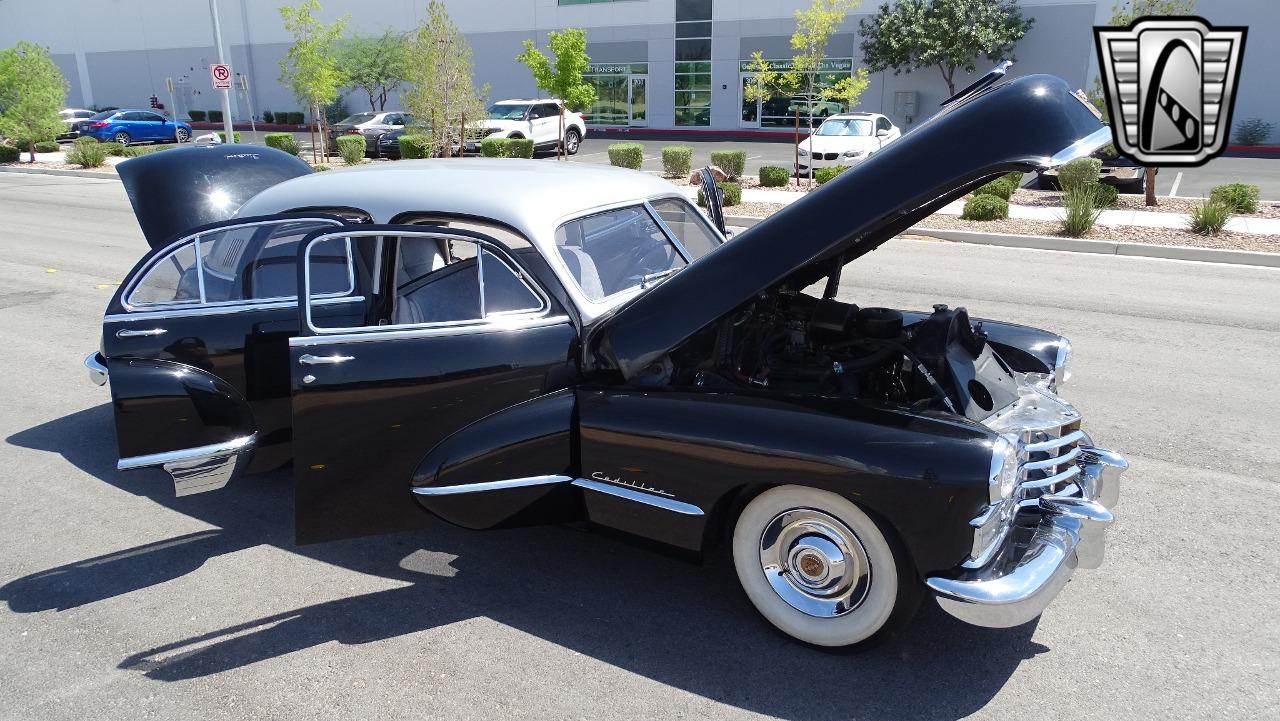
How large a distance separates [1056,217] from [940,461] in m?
13.4

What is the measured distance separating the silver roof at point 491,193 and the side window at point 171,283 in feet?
1.87

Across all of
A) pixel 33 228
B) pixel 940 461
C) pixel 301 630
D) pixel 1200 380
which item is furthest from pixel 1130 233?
pixel 33 228

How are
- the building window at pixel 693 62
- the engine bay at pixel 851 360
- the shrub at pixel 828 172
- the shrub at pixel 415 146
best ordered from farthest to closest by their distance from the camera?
the building window at pixel 693 62 < the shrub at pixel 415 146 < the shrub at pixel 828 172 < the engine bay at pixel 851 360

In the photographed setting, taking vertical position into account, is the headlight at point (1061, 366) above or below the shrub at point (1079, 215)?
above

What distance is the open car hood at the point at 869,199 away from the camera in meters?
3.04

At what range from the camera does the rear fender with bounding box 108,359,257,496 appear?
176 inches

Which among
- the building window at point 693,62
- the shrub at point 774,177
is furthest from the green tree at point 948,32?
the shrub at point 774,177

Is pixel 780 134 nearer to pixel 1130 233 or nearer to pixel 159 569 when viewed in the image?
pixel 1130 233

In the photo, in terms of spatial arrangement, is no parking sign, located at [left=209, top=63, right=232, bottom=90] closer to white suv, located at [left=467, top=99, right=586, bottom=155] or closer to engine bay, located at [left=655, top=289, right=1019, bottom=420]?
white suv, located at [left=467, top=99, right=586, bottom=155]

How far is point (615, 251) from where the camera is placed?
4684 millimetres

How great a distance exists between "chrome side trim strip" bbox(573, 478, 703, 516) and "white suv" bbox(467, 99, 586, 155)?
966 inches

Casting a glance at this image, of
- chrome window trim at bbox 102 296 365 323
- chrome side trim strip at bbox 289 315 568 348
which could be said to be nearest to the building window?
chrome window trim at bbox 102 296 365 323

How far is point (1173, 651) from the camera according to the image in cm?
348

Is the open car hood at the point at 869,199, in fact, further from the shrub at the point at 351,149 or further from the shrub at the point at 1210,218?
the shrub at the point at 351,149
